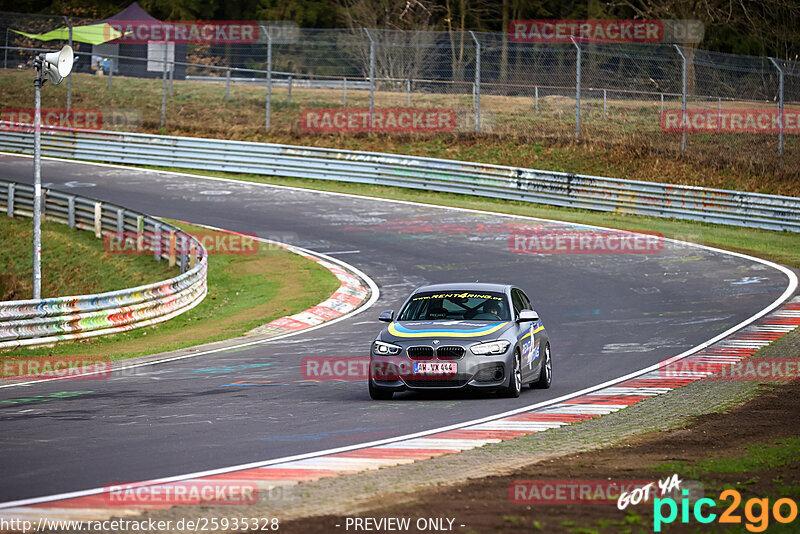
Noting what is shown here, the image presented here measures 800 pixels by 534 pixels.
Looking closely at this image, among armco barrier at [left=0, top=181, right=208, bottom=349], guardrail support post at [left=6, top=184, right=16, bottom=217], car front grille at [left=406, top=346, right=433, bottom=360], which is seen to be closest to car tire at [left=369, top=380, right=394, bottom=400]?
car front grille at [left=406, top=346, right=433, bottom=360]

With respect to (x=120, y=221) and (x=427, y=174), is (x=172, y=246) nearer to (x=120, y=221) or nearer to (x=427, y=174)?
(x=120, y=221)

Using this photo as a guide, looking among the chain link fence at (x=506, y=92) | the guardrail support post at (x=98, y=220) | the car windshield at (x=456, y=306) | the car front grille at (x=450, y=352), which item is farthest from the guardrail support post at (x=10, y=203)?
the car front grille at (x=450, y=352)

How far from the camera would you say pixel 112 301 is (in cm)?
1912

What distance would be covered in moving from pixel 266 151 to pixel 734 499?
31871 millimetres

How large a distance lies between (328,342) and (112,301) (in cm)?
444

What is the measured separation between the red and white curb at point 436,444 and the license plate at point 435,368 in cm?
111

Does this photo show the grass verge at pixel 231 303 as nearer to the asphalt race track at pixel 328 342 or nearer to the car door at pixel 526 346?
the asphalt race track at pixel 328 342

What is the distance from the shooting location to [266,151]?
1470 inches

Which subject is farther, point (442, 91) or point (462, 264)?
point (442, 91)

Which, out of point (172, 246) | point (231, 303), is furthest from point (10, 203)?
point (231, 303)

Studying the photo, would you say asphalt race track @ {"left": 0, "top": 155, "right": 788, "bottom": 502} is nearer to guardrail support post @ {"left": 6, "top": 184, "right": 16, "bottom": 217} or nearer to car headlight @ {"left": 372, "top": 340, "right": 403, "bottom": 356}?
car headlight @ {"left": 372, "top": 340, "right": 403, "bottom": 356}

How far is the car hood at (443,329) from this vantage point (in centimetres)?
1227

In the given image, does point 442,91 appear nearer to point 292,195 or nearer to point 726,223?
point 292,195

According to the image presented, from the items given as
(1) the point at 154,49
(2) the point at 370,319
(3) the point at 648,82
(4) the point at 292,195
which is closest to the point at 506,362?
(2) the point at 370,319
